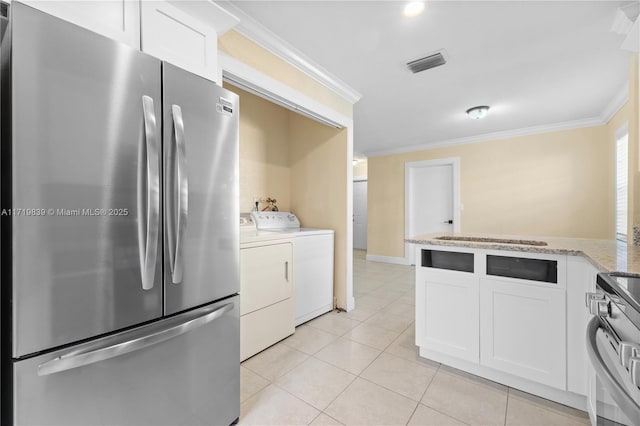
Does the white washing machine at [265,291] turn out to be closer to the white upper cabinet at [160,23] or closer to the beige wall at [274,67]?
the white upper cabinet at [160,23]

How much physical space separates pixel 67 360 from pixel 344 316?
8.07ft

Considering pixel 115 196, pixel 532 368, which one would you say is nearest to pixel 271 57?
pixel 115 196

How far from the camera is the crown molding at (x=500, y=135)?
4.08m

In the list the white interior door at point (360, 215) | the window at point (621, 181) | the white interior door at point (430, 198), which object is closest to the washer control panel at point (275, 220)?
the white interior door at point (430, 198)

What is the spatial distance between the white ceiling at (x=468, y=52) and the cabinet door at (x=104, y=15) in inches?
33.0

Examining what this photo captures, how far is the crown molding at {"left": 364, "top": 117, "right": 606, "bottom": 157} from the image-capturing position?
408cm

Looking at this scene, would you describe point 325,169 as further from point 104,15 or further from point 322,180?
point 104,15

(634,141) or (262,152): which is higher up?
(262,152)

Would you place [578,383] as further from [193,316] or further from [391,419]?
[193,316]

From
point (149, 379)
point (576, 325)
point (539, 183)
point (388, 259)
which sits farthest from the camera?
point (388, 259)

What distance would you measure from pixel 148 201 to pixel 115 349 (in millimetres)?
530

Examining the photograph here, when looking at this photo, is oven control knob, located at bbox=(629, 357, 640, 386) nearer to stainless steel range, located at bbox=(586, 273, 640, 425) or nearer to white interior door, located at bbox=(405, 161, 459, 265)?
stainless steel range, located at bbox=(586, 273, 640, 425)

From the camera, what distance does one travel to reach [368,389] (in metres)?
1.76

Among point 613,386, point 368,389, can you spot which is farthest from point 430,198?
Result: point 613,386
